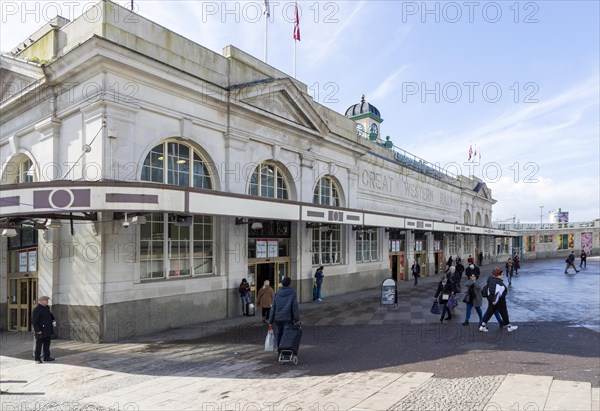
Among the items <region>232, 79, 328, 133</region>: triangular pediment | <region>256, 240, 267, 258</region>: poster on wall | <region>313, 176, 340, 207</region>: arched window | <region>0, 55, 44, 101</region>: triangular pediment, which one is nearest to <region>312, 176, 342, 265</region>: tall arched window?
<region>313, 176, 340, 207</region>: arched window

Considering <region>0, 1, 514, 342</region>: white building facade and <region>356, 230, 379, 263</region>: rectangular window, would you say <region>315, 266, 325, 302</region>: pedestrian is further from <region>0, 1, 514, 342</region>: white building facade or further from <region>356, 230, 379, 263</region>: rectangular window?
<region>356, 230, 379, 263</region>: rectangular window

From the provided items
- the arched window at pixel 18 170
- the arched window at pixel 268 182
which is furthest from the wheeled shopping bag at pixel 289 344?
the arched window at pixel 18 170

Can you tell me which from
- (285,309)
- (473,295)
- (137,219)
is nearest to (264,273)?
(137,219)

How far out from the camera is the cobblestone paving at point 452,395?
19.5ft

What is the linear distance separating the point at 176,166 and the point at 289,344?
7807 millimetres

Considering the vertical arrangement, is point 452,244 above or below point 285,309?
below

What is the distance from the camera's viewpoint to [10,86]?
1562 cm

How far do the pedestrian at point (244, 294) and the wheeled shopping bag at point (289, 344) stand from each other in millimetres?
6666

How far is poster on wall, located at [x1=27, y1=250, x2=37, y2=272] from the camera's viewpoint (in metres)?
13.9

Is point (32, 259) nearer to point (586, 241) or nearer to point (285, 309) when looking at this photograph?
point (285, 309)

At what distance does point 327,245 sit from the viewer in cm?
2147

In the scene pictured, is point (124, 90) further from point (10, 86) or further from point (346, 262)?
point (346, 262)

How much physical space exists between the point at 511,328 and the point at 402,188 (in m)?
19.1

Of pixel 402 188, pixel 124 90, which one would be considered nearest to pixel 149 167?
pixel 124 90
